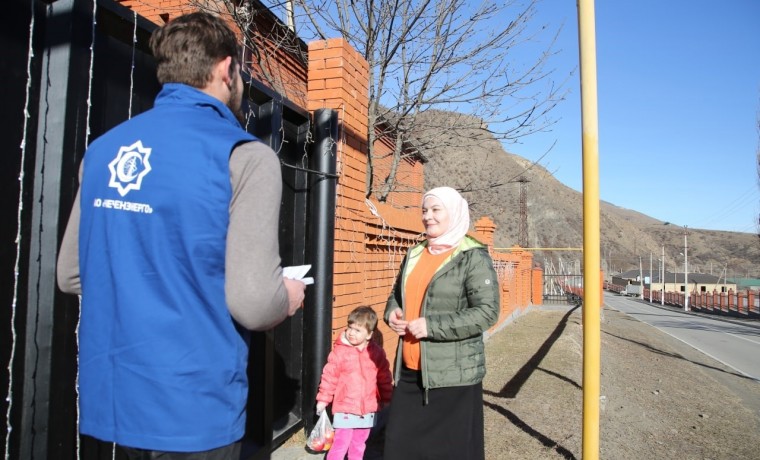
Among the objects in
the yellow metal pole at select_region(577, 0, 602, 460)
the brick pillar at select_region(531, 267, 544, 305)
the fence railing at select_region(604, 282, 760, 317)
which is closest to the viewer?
the yellow metal pole at select_region(577, 0, 602, 460)

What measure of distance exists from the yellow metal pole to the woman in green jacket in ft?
1.48

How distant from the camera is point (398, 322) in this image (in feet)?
8.25

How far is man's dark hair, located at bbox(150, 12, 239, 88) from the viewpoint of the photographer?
125cm

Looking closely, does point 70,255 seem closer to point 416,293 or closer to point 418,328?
point 418,328

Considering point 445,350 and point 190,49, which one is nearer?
point 190,49

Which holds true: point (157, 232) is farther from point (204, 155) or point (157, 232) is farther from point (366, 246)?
point (366, 246)

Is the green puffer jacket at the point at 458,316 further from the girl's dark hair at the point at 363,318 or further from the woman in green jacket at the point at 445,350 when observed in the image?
the girl's dark hair at the point at 363,318

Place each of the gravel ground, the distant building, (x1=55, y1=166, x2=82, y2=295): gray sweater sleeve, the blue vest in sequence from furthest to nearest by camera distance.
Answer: the distant building → the gravel ground → (x1=55, y1=166, x2=82, y2=295): gray sweater sleeve → the blue vest

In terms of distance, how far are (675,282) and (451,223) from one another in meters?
97.8

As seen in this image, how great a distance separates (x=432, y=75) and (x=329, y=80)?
263cm

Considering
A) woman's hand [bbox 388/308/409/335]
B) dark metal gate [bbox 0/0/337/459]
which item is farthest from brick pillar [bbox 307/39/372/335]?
dark metal gate [bbox 0/0/337/459]

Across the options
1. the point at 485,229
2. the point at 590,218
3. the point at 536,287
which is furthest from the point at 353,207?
the point at 536,287

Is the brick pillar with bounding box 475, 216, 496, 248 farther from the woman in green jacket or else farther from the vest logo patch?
the vest logo patch

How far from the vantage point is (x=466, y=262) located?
2.56m
